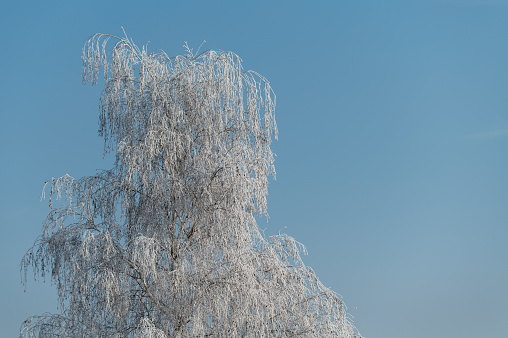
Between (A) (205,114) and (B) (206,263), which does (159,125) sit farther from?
(B) (206,263)

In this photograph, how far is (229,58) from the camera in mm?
10719

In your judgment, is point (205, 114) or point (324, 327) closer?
point (324, 327)

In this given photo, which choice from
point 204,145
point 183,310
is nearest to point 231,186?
point 204,145

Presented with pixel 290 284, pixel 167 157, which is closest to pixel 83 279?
pixel 167 157

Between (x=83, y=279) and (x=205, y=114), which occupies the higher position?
(x=205, y=114)

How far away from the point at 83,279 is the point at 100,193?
1582 millimetres

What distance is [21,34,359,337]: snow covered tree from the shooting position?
915 centimetres

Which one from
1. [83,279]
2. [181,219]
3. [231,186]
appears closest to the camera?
[83,279]

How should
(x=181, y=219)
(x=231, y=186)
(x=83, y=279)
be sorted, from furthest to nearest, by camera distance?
(x=181, y=219), (x=231, y=186), (x=83, y=279)

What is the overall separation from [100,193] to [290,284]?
331 cm

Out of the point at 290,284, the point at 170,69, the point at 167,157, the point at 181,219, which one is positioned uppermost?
the point at 170,69

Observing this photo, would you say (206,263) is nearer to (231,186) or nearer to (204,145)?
(231,186)

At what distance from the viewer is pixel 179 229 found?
10.3 metres

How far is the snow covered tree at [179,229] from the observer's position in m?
9.15
